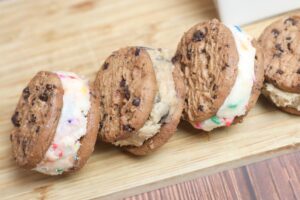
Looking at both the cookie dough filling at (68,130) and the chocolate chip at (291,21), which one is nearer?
the cookie dough filling at (68,130)

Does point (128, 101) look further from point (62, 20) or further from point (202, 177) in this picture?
point (62, 20)

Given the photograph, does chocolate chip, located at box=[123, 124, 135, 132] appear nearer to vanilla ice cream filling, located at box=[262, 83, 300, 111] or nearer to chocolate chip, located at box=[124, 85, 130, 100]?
chocolate chip, located at box=[124, 85, 130, 100]

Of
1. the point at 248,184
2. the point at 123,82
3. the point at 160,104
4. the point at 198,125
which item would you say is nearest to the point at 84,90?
the point at 123,82

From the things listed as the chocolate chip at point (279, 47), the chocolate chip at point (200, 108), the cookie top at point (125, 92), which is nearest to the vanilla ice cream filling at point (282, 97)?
the chocolate chip at point (279, 47)

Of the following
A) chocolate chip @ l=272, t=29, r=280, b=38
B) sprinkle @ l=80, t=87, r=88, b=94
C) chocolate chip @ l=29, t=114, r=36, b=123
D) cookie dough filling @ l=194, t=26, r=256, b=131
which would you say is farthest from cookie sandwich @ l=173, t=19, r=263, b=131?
chocolate chip @ l=29, t=114, r=36, b=123

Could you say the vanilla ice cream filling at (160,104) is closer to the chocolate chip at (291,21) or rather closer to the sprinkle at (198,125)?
the sprinkle at (198,125)

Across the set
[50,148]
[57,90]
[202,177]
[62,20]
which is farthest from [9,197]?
[62,20]

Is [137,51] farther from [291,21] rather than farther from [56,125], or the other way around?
[291,21]
